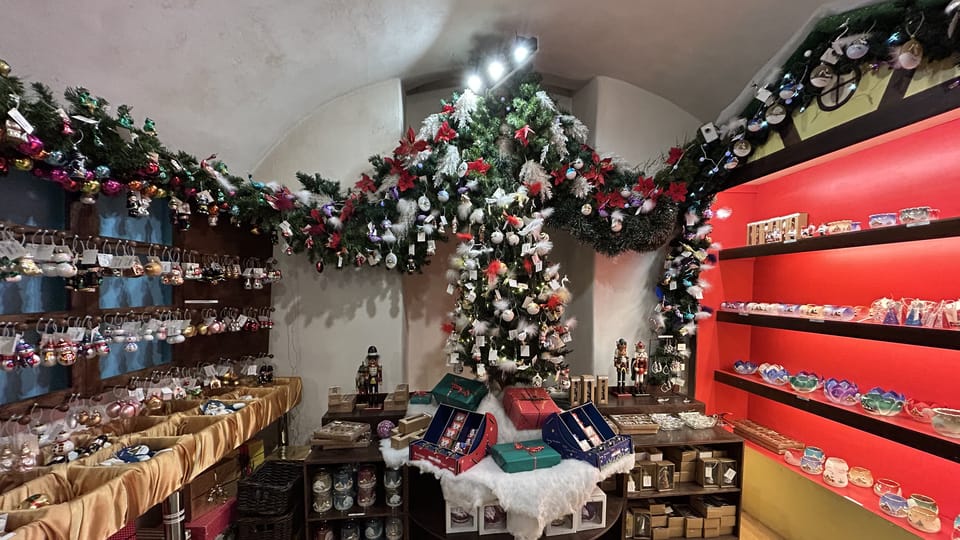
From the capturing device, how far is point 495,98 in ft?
9.78

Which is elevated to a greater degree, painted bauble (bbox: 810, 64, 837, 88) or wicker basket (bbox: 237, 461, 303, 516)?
painted bauble (bbox: 810, 64, 837, 88)

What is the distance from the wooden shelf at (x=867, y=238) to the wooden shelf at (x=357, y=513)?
300 centimetres

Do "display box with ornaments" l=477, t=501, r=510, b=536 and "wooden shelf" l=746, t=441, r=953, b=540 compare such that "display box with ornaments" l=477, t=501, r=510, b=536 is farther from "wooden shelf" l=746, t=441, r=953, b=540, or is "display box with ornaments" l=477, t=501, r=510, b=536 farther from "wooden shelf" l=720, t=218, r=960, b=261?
"wooden shelf" l=720, t=218, r=960, b=261

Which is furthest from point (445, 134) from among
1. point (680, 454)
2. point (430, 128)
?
point (680, 454)

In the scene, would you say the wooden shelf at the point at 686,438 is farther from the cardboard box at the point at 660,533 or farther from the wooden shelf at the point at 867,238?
the wooden shelf at the point at 867,238

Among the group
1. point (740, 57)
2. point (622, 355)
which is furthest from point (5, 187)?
point (740, 57)

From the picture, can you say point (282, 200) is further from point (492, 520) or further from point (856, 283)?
point (856, 283)

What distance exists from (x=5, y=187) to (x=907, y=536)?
4.40 m

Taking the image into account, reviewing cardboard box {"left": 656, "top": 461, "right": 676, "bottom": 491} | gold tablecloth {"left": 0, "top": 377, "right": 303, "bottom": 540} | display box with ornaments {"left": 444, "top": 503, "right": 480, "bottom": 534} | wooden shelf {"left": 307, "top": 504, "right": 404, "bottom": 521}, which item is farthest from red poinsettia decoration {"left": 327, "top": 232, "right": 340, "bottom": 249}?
cardboard box {"left": 656, "top": 461, "right": 676, "bottom": 491}

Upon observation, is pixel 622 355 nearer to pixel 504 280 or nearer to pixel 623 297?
pixel 623 297

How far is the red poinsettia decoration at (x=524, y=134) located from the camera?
2.74 meters

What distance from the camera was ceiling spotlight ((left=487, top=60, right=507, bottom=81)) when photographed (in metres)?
2.81

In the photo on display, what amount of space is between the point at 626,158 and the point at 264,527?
3.55 meters

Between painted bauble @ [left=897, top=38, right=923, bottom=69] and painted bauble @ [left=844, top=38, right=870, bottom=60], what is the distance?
203 mm
